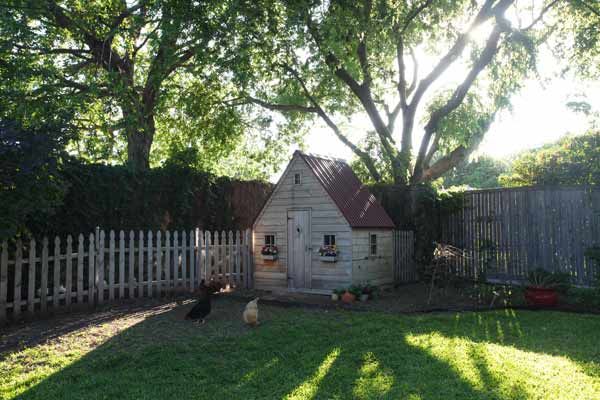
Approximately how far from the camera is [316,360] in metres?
6.35

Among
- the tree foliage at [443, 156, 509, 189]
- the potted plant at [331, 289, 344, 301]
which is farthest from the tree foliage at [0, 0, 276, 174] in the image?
the tree foliage at [443, 156, 509, 189]

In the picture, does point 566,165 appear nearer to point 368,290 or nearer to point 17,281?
point 368,290

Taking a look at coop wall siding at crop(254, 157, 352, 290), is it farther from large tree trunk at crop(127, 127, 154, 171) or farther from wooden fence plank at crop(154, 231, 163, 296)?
large tree trunk at crop(127, 127, 154, 171)

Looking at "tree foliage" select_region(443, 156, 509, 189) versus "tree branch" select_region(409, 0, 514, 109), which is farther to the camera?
"tree foliage" select_region(443, 156, 509, 189)

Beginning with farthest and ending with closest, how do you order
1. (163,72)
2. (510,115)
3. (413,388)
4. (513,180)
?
(513,180)
(510,115)
(163,72)
(413,388)

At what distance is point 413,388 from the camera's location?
525cm

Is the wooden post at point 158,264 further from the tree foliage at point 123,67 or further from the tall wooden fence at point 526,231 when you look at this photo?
the tall wooden fence at point 526,231

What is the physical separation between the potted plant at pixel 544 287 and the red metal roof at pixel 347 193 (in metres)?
4.17

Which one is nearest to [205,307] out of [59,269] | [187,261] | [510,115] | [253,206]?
[59,269]

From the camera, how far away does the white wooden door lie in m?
12.4

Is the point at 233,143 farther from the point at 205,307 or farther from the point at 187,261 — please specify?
the point at 205,307

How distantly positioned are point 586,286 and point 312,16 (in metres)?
11.2

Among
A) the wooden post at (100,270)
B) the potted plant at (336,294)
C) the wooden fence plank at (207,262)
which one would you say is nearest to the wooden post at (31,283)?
the wooden post at (100,270)

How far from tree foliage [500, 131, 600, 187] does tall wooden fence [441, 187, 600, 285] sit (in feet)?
2.90
